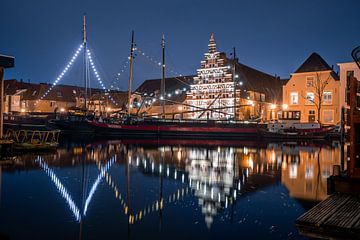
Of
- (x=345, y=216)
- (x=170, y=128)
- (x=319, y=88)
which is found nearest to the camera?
(x=345, y=216)

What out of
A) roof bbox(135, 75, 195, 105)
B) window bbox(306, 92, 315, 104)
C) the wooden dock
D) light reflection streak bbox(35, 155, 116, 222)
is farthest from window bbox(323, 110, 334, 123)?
the wooden dock

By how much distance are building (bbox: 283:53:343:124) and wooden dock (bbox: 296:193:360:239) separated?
39502 millimetres

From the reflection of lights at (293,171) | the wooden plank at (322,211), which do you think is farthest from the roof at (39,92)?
the wooden plank at (322,211)

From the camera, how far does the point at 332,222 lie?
5.02 m

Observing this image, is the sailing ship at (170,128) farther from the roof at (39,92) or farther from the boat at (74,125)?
the roof at (39,92)

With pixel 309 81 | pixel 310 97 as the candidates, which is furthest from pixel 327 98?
pixel 309 81

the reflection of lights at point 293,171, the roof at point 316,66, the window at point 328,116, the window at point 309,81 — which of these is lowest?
the reflection of lights at point 293,171

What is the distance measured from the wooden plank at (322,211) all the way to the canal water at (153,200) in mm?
713

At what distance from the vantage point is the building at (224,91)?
165 feet

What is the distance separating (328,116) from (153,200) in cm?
4106

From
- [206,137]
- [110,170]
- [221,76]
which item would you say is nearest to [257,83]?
[221,76]

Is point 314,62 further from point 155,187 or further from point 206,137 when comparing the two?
point 155,187

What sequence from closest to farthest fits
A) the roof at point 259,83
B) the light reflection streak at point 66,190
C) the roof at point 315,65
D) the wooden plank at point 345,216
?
the wooden plank at point 345,216
the light reflection streak at point 66,190
the roof at point 315,65
the roof at point 259,83

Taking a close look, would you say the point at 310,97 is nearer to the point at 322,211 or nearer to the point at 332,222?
the point at 322,211
